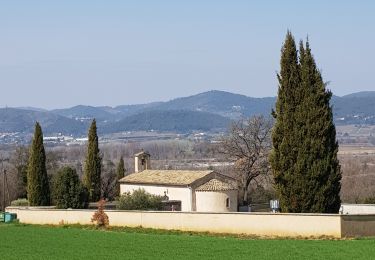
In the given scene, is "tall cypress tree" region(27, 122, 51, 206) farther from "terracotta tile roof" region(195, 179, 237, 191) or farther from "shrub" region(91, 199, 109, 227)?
"shrub" region(91, 199, 109, 227)

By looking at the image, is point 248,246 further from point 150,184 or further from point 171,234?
point 150,184

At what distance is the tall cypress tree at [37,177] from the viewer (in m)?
57.8

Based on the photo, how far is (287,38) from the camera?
1545 inches

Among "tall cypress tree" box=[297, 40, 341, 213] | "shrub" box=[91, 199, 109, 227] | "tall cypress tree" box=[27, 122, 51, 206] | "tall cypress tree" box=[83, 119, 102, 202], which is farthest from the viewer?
"tall cypress tree" box=[83, 119, 102, 202]

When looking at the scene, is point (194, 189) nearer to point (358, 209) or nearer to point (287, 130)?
point (358, 209)

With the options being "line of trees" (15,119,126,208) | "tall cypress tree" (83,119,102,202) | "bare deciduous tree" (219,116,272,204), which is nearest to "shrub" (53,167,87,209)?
"line of trees" (15,119,126,208)

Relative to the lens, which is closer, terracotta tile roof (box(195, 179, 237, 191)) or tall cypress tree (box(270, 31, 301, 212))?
tall cypress tree (box(270, 31, 301, 212))

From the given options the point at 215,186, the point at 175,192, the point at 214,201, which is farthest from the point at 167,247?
the point at 175,192

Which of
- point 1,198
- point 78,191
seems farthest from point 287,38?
point 1,198

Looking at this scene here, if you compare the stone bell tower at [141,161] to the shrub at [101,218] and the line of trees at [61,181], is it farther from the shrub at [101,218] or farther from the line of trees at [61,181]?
the shrub at [101,218]

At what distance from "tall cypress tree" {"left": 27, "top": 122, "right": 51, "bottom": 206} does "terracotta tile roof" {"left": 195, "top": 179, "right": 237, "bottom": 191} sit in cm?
1166

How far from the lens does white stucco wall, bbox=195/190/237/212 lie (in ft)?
188

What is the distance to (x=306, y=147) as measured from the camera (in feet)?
123

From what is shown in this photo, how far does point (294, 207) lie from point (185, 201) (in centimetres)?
2165
